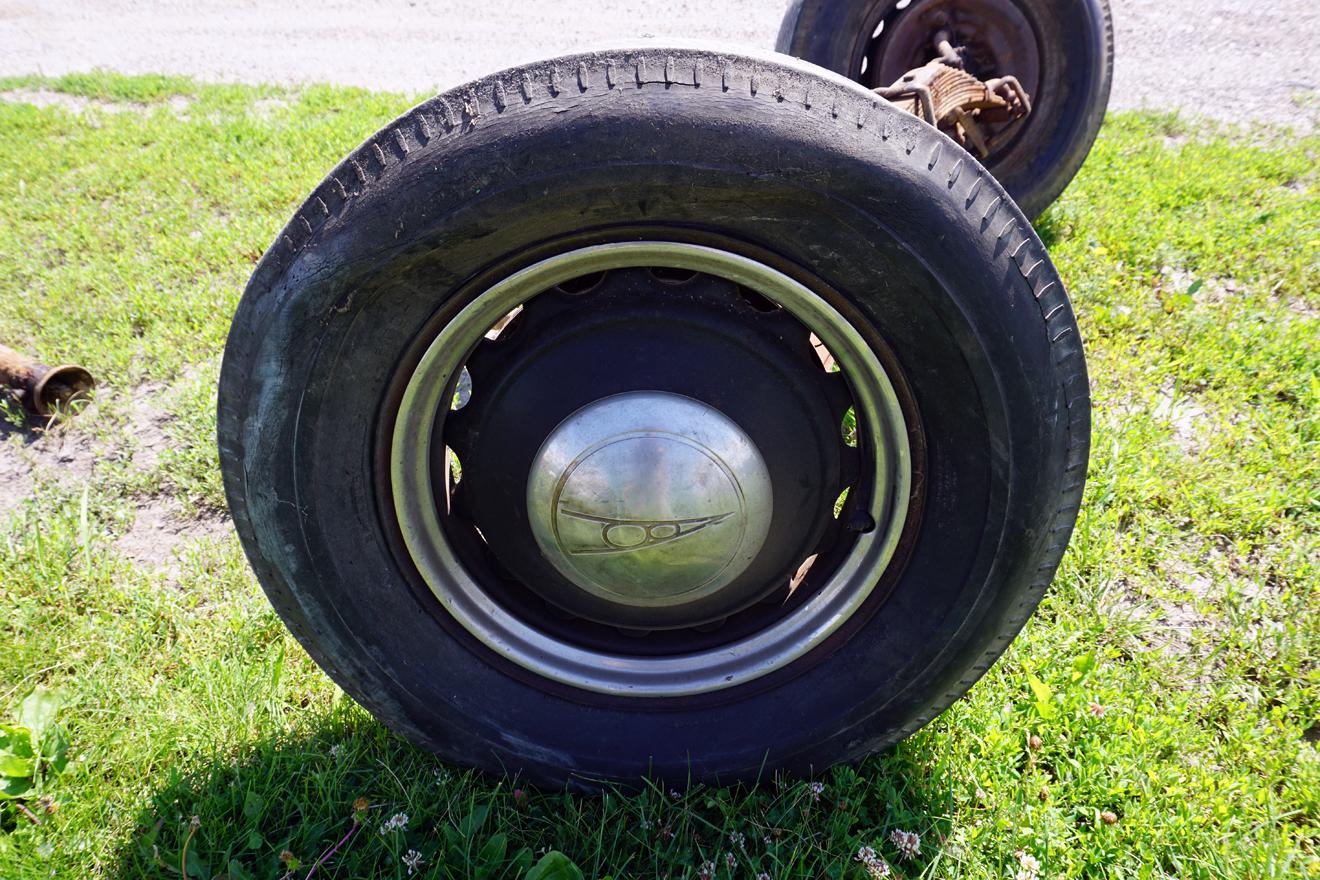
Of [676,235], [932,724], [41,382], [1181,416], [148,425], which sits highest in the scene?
[676,235]

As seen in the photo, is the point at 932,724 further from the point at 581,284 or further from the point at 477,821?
the point at 581,284

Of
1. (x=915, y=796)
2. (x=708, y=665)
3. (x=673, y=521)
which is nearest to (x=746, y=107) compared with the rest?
(x=673, y=521)

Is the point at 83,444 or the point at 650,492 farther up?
the point at 650,492

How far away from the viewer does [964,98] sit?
3.03 metres

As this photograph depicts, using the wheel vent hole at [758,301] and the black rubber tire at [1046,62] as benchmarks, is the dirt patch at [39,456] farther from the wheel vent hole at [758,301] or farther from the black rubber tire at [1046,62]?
the black rubber tire at [1046,62]

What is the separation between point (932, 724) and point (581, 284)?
1214 millimetres

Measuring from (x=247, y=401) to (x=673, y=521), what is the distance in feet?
2.45

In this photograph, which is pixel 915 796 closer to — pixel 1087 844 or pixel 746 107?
pixel 1087 844

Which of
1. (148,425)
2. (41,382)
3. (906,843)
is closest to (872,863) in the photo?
(906,843)

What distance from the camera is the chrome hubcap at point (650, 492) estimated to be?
156cm

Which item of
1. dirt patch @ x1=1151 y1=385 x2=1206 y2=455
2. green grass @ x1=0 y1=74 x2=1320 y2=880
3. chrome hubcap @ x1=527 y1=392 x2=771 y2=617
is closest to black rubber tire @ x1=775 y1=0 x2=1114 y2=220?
green grass @ x1=0 y1=74 x2=1320 y2=880

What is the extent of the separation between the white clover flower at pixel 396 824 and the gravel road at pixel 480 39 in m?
4.90

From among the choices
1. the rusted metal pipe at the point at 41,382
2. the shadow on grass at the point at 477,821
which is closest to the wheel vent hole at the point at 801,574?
the shadow on grass at the point at 477,821

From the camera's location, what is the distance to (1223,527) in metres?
2.49
